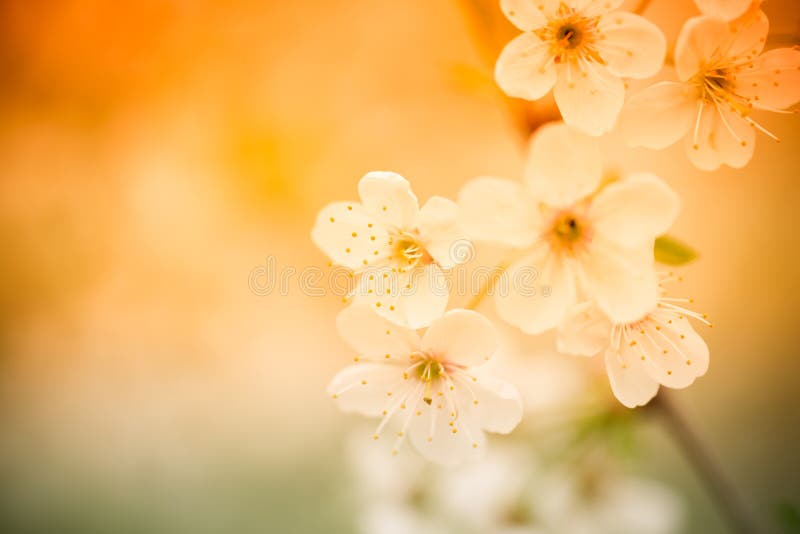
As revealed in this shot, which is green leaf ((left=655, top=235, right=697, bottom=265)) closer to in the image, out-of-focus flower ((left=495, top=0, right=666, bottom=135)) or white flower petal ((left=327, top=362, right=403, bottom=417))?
out-of-focus flower ((left=495, top=0, right=666, bottom=135))

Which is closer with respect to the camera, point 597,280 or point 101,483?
point 597,280

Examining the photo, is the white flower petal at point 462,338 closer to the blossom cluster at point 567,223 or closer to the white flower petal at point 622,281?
the blossom cluster at point 567,223

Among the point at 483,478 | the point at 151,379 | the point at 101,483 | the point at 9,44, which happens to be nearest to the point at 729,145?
the point at 483,478

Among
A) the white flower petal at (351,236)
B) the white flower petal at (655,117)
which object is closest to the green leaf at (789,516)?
the white flower petal at (655,117)

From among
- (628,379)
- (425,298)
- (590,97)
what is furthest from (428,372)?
(590,97)

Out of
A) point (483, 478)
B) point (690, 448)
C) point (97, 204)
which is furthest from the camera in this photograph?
point (97, 204)

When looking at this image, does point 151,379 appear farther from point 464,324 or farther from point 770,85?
point 770,85

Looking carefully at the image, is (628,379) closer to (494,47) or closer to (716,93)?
(716,93)

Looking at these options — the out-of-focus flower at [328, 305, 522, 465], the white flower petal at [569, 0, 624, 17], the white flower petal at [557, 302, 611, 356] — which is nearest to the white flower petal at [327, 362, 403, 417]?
the out-of-focus flower at [328, 305, 522, 465]
